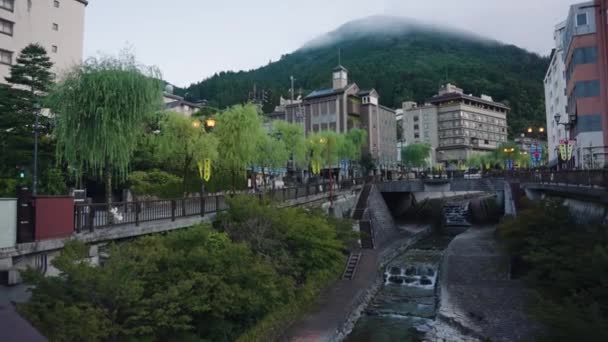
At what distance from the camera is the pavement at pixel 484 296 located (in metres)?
17.1

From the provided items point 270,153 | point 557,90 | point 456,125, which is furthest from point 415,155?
point 270,153

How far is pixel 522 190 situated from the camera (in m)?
40.1

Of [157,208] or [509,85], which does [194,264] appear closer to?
[157,208]

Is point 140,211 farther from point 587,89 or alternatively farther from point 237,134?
point 587,89

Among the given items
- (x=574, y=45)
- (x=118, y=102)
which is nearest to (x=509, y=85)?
(x=574, y=45)

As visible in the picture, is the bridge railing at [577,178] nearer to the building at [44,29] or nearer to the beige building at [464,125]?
the building at [44,29]

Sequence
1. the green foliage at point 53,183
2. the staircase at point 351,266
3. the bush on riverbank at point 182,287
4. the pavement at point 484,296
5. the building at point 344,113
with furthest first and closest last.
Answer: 1. the building at point 344,113
2. the green foliage at point 53,183
3. the staircase at point 351,266
4. the pavement at point 484,296
5. the bush on riverbank at point 182,287

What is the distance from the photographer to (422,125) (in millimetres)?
116812

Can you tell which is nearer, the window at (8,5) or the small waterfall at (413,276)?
the small waterfall at (413,276)

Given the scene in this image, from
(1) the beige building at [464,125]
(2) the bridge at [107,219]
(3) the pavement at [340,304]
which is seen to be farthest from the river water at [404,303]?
(1) the beige building at [464,125]

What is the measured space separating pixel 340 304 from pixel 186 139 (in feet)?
55.9

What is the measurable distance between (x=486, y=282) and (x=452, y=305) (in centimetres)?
398

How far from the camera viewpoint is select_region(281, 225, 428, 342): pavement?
1686cm

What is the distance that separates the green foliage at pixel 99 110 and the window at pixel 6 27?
31.4 metres
